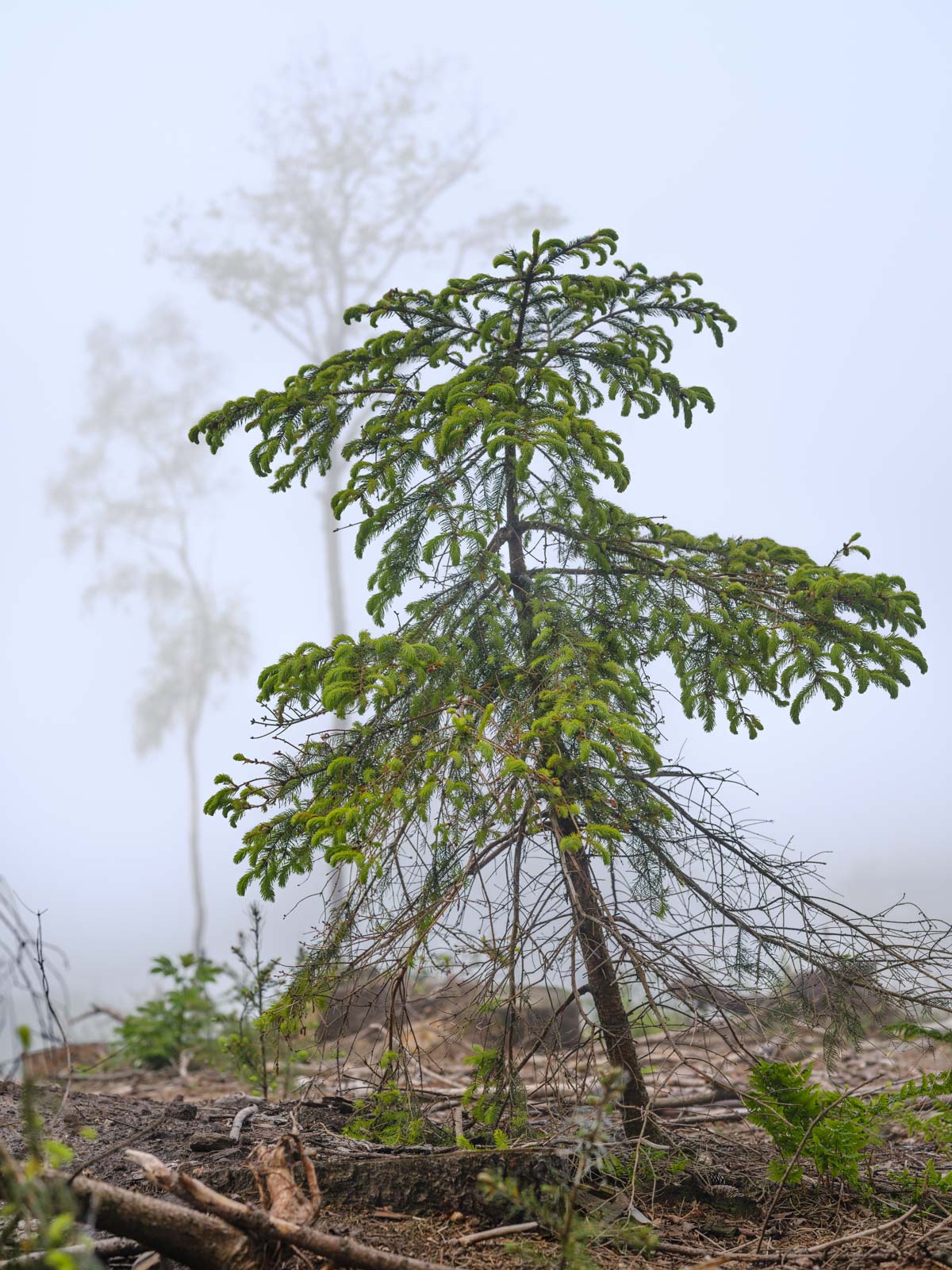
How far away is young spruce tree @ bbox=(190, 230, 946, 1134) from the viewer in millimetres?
3199

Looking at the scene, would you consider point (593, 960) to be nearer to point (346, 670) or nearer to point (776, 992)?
point (776, 992)

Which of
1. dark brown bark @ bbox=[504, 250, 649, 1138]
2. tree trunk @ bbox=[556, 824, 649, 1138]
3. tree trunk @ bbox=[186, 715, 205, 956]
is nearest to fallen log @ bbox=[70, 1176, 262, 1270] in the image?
dark brown bark @ bbox=[504, 250, 649, 1138]

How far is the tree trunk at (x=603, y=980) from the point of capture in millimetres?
3232

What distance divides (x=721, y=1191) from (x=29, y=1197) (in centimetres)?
Result: 232

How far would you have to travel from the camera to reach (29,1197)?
193 cm

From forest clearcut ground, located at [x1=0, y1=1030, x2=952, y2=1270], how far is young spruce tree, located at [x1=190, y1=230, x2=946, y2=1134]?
0.39m

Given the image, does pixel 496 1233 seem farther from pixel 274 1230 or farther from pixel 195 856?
pixel 195 856

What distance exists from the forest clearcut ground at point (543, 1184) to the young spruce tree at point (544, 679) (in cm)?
39

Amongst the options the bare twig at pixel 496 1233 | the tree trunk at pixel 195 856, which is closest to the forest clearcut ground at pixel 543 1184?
the bare twig at pixel 496 1233

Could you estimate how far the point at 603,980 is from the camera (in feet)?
12.0

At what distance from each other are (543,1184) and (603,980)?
1.01 m

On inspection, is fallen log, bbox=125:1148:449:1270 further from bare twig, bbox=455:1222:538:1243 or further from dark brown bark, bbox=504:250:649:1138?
dark brown bark, bbox=504:250:649:1138

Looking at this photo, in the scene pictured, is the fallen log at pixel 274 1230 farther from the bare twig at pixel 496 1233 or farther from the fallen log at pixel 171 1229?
the bare twig at pixel 496 1233

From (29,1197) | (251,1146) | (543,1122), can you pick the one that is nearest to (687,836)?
(543,1122)
